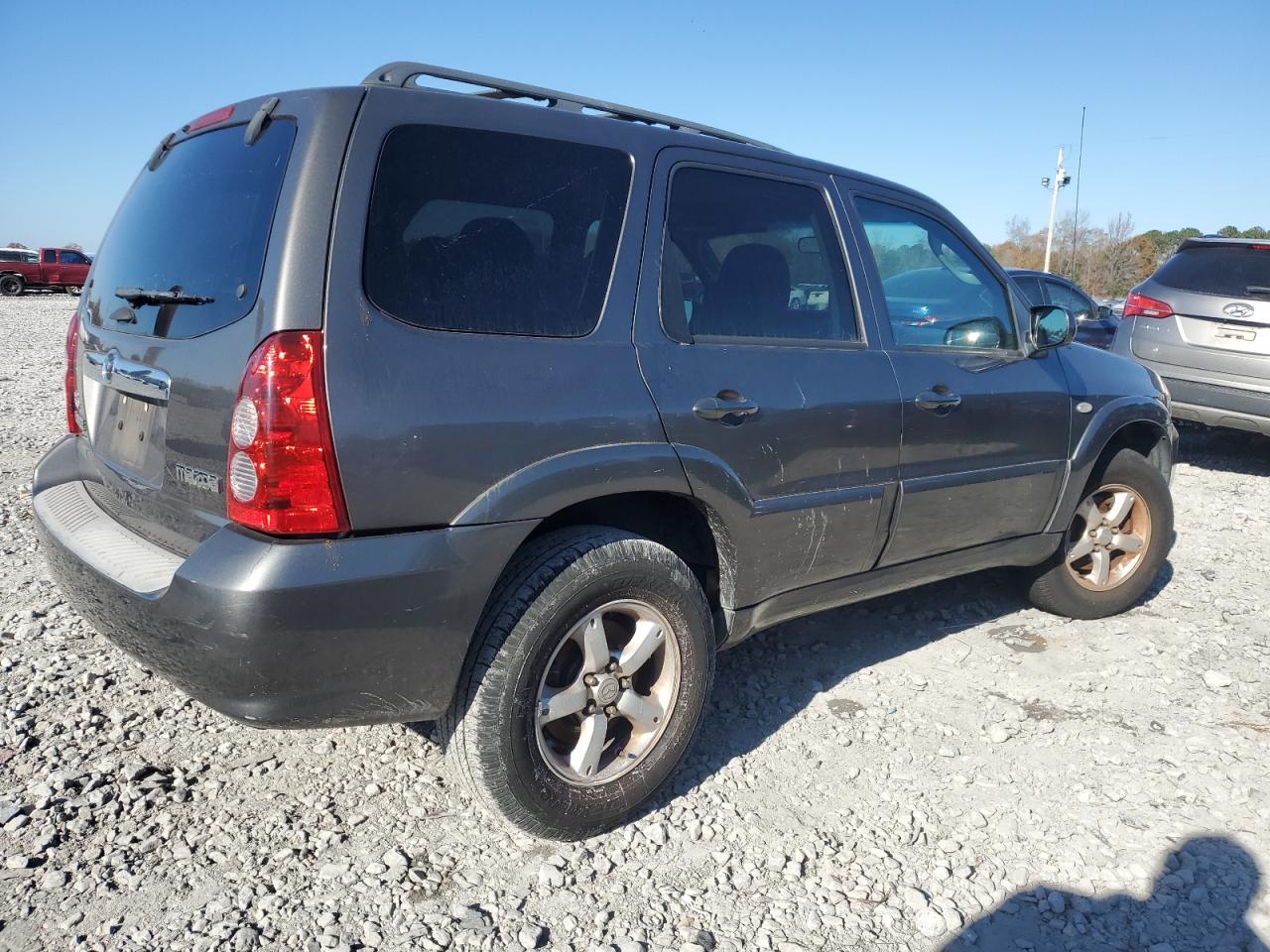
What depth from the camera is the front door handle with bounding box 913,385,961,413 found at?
3.23m

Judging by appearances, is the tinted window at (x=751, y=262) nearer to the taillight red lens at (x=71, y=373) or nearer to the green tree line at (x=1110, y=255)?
the taillight red lens at (x=71, y=373)

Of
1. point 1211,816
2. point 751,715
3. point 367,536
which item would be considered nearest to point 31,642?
point 367,536

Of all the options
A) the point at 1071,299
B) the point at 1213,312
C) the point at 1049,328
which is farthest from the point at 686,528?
the point at 1071,299

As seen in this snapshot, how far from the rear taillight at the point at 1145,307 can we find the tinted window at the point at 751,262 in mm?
5241

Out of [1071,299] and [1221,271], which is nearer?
[1221,271]

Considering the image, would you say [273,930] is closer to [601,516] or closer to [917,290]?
[601,516]

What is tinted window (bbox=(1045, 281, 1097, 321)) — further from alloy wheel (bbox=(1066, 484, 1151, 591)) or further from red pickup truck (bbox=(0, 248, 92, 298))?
red pickup truck (bbox=(0, 248, 92, 298))

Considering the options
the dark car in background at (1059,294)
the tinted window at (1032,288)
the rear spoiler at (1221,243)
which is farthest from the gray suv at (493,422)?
the dark car in background at (1059,294)

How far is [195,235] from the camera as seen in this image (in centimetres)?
240

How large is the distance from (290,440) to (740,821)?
164cm

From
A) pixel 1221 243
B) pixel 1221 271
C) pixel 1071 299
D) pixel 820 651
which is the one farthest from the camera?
pixel 1071 299

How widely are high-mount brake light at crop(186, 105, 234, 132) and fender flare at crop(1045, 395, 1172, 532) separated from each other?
129 inches

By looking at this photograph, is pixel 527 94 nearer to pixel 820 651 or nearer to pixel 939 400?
pixel 939 400

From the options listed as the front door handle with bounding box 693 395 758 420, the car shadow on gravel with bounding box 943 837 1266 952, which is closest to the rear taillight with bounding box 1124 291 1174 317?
the car shadow on gravel with bounding box 943 837 1266 952
